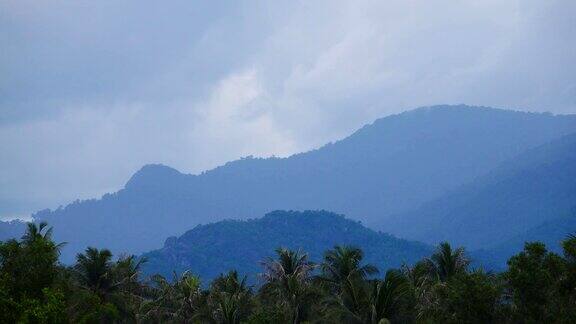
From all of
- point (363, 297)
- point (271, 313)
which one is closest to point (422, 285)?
point (363, 297)

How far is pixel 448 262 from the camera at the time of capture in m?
48.1

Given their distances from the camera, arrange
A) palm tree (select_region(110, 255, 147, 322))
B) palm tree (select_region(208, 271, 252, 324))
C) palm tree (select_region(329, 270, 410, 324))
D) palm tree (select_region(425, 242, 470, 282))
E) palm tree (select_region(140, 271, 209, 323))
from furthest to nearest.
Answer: palm tree (select_region(140, 271, 209, 323))
palm tree (select_region(425, 242, 470, 282))
palm tree (select_region(110, 255, 147, 322))
palm tree (select_region(208, 271, 252, 324))
palm tree (select_region(329, 270, 410, 324))

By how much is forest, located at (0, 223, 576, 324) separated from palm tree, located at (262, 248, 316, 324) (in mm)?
78

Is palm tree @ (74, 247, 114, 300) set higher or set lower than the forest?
higher

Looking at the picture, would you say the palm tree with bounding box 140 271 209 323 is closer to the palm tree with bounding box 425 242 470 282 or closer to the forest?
the forest

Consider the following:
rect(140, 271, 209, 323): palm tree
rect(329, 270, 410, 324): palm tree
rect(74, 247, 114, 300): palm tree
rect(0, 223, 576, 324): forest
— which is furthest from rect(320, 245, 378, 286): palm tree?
rect(74, 247, 114, 300): palm tree

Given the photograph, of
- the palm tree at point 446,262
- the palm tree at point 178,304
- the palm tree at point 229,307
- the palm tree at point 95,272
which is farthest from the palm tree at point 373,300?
the palm tree at point 95,272

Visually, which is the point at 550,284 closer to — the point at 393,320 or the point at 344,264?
the point at 393,320

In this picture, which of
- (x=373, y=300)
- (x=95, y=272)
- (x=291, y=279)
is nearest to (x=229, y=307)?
(x=291, y=279)

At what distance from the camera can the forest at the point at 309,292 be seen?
83.8ft

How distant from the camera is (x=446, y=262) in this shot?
4816 centimetres

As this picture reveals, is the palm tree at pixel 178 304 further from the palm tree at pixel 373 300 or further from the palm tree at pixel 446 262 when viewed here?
the palm tree at pixel 446 262

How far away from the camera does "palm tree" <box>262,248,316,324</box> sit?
42.6 m

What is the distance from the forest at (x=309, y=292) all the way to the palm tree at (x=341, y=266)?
87 mm
